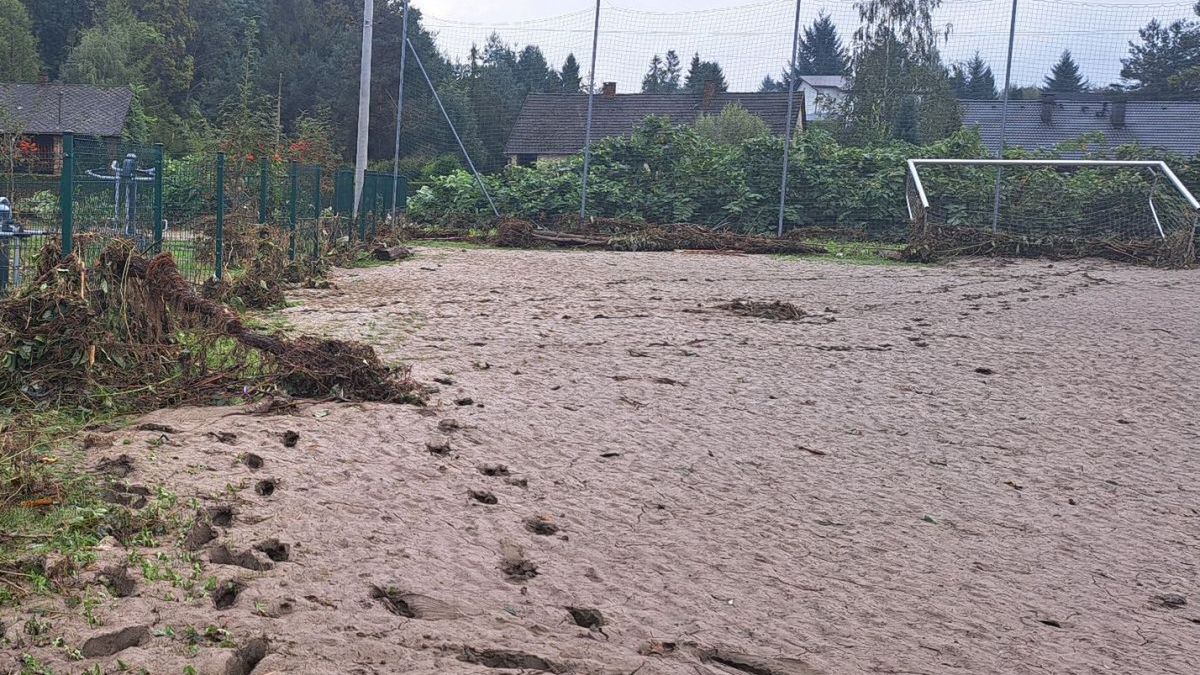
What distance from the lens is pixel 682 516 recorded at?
492 centimetres

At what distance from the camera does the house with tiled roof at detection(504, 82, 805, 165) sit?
98.3 feet

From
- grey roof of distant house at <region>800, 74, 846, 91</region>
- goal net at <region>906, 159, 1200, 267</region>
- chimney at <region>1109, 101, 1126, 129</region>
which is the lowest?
goal net at <region>906, 159, 1200, 267</region>

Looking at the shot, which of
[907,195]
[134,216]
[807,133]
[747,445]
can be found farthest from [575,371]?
[807,133]

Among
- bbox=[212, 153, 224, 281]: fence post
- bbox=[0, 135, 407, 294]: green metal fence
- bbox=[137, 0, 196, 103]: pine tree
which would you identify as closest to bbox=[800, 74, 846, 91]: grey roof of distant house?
bbox=[0, 135, 407, 294]: green metal fence

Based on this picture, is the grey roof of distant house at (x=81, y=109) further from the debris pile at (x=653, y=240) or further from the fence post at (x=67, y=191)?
the fence post at (x=67, y=191)

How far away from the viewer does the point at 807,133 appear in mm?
23734

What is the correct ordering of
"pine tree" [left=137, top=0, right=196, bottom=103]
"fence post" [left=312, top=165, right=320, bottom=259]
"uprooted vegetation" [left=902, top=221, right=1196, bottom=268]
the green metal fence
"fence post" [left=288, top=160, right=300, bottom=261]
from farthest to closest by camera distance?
"pine tree" [left=137, top=0, right=196, bottom=103] < "uprooted vegetation" [left=902, top=221, right=1196, bottom=268] < "fence post" [left=312, top=165, right=320, bottom=259] < "fence post" [left=288, top=160, right=300, bottom=261] < the green metal fence

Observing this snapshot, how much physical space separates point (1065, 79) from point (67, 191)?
2139 centimetres

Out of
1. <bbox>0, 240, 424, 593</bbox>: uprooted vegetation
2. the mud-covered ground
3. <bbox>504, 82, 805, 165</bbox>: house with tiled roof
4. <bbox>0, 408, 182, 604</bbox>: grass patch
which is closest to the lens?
the mud-covered ground

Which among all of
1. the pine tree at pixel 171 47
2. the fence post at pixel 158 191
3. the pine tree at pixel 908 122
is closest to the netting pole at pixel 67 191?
the fence post at pixel 158 191

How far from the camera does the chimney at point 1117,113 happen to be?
25.9 m

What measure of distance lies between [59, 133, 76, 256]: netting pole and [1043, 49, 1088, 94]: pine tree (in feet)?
60.8

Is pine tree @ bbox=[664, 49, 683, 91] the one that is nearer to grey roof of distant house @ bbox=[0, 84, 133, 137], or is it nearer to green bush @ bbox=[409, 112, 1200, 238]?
green bush @ bbox=[409, 112, 1200, 238]

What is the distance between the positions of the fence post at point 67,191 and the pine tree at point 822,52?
17.1 m
